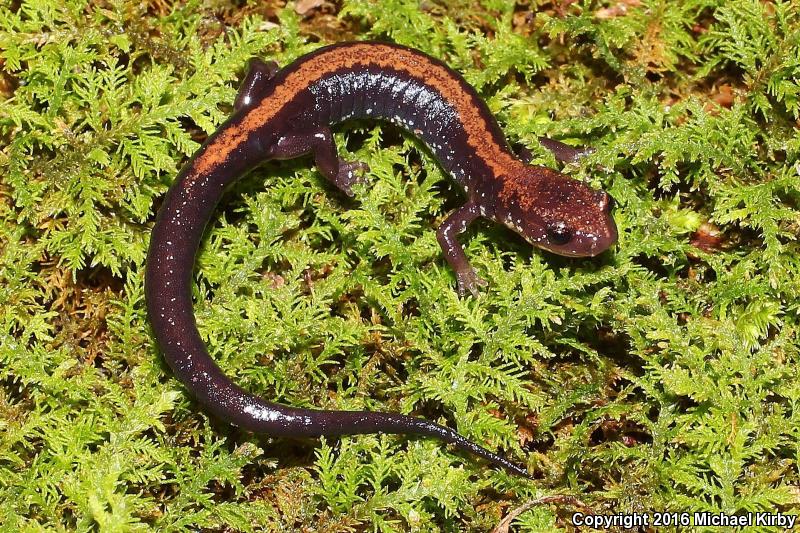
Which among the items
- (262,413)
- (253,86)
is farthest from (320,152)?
(262,413)

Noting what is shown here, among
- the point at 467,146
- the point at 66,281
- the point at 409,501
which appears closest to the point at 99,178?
the point at 66,281

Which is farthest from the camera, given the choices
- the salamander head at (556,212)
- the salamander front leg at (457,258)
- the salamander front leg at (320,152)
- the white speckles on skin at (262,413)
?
the salamander front leg at (320,152)

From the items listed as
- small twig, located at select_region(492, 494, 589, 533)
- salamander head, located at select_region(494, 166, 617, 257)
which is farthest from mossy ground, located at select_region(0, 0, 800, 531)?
salamander head, located at select_region(494, 166, 617, 257)

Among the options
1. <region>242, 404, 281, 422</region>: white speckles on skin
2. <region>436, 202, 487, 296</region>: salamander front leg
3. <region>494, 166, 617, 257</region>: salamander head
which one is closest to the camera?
<region>242, 404, 281, 422</region>: white speckles on skin

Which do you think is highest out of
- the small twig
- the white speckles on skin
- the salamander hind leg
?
the salamander hind leg

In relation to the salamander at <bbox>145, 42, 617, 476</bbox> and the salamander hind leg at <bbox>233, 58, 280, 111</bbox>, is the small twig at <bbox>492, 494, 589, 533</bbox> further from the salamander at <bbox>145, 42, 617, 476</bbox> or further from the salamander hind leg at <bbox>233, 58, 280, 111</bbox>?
the salamander hind leg at <bbox>233, 58, 280, 111</bbox>

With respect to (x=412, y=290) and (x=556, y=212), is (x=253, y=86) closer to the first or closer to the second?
(x=412, y=290)

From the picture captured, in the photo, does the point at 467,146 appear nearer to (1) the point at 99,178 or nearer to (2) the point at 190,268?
(2) the point at 190,268

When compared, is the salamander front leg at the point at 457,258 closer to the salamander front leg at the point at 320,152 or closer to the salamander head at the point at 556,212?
the salamander head at the point at 556,212

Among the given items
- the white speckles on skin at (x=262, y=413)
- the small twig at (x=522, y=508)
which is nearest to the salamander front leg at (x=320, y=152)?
the white speckles on skin at (x=262, y=413)
